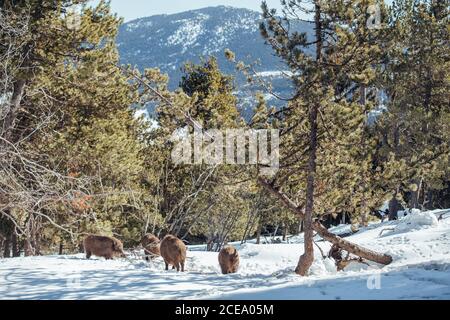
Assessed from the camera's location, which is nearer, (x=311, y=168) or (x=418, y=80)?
(x=311, y=168)

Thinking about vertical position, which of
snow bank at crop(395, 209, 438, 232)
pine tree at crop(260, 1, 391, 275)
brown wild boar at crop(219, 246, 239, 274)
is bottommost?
brown wild boar at crop(219, 246, 239, 274)

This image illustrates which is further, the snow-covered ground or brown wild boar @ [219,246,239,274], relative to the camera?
brown wild boar @ [219,246,239,274]

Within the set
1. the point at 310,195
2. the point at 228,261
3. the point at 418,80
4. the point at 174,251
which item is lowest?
the point at 228,261

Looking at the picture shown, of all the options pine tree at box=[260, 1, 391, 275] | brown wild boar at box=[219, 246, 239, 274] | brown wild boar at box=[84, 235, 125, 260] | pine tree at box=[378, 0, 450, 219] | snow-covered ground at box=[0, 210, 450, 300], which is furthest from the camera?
pine tree at box=[378, 0, 450, 219]

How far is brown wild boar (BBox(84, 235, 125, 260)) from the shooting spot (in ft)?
37.8

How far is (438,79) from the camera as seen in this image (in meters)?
26.7

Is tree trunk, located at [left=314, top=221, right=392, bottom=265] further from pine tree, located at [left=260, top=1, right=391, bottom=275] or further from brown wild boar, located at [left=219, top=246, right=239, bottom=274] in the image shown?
brown wild boar, located at [left=219, top=246, right=239, bottom=274]

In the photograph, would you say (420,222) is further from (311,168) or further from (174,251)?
(174,251)

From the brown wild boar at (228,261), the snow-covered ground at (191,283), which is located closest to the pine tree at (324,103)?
the brown wild boar at (228,261)

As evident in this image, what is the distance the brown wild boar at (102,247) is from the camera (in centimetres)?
1152

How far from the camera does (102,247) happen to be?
37.9 ft

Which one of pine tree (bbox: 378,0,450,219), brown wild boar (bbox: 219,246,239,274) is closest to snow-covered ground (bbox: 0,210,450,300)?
brown wild boar (bbox: 219,246,239,274)

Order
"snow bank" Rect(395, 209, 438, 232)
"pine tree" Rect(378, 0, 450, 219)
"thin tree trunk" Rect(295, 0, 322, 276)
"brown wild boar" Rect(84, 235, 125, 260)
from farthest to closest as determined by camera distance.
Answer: "pine tree" Rect(378, 0, 450, 219), "snow bank" Rect(395, 209, 438, 232), "thin tree trunk" Rect(295, 0, 322, 276), "brown wild boar" Rect(84, 235, 125, 260)

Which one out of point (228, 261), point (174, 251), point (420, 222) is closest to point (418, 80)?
point (420, 222)
